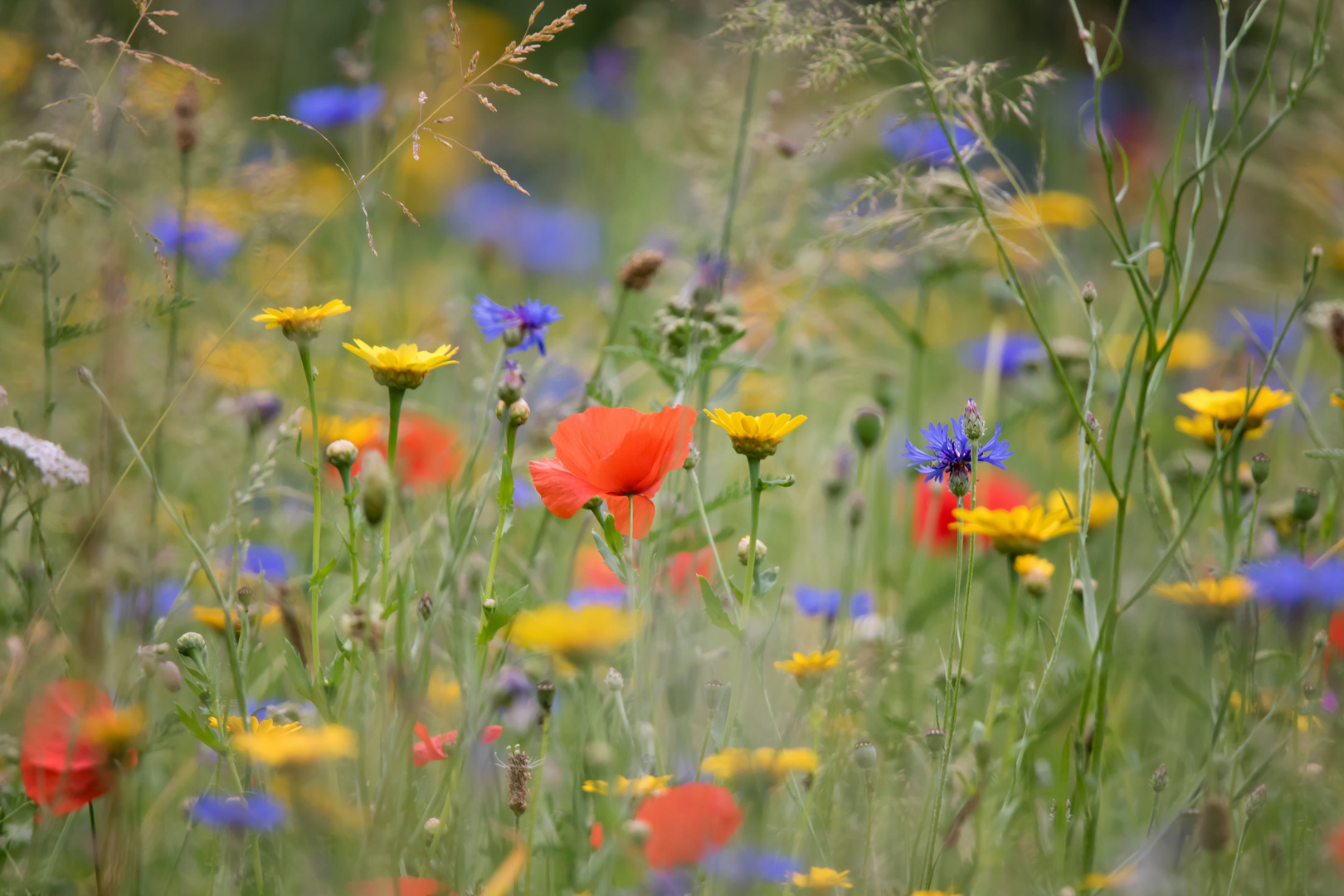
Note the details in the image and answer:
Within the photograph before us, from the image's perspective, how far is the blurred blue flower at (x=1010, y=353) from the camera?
5.76 feet

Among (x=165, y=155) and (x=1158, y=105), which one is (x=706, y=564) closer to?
(x=165, y=155)

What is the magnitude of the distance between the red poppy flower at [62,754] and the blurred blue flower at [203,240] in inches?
40.7

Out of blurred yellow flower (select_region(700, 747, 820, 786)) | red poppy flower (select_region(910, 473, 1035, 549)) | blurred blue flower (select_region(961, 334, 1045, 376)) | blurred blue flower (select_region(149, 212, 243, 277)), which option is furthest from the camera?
blurred blue flower (select_region(961, 334, 1045, 376))

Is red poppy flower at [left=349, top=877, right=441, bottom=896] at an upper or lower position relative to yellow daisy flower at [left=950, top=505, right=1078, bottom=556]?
lower

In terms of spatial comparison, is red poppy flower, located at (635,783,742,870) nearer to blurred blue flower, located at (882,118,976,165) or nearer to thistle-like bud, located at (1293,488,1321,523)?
thistle-like bud, located at (1293,488,1321,523)

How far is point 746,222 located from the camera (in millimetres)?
1674

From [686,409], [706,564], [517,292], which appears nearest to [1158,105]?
[517,292]

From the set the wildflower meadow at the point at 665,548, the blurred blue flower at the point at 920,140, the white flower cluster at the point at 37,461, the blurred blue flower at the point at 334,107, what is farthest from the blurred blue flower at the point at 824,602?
the blurred blue flower at the point at 334,107

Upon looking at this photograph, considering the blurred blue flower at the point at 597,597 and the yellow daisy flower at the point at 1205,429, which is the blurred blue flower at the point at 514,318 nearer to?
the blurred blue flower at the point at 597,597

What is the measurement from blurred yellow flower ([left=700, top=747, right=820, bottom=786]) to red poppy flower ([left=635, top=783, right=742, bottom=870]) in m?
0.02

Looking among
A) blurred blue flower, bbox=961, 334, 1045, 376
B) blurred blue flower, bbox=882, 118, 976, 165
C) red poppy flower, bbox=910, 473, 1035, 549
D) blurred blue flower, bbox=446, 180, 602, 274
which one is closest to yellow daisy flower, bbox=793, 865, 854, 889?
red poppy flower, bbox=910, 473, 1035, 549

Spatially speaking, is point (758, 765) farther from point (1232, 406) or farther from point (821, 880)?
point (1232, 406)

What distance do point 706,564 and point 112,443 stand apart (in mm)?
658

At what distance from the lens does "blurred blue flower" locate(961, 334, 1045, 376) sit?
176cm
